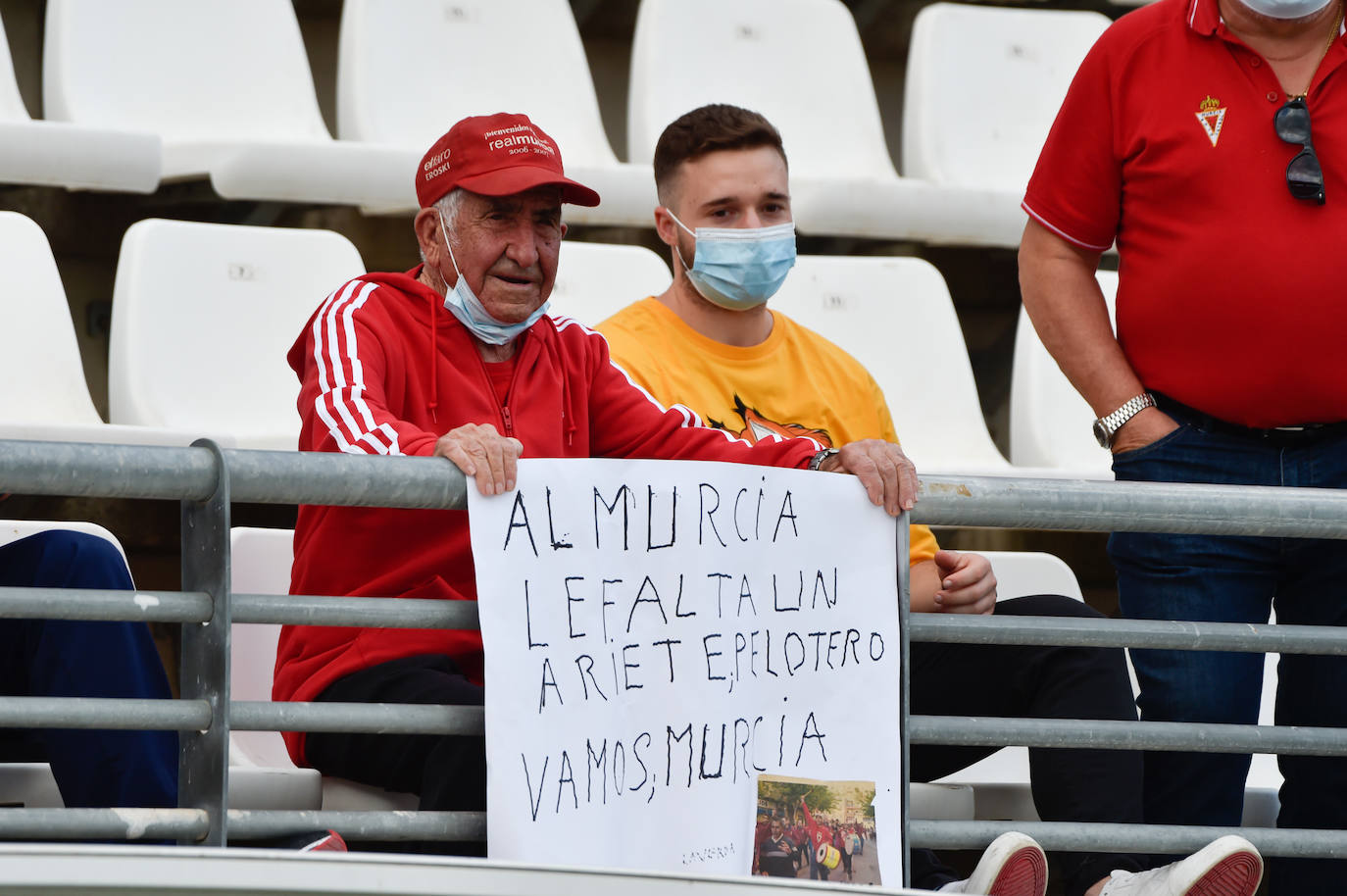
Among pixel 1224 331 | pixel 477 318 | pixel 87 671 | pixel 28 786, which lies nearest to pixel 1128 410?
pixel 1224 331

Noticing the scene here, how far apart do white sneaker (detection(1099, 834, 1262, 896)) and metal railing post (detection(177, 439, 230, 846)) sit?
→ 1.05 m

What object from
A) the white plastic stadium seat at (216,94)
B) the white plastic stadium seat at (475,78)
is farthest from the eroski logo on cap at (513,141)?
the white plastic stadium seat at (475,78)

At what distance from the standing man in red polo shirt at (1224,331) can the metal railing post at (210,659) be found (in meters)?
1.25

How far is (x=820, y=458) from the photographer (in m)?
2.39

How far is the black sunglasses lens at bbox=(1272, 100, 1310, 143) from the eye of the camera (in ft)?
8.18

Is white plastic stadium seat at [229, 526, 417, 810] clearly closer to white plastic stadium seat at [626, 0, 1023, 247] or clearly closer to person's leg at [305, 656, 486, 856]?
person's leg at [305, 656, 486, 856]

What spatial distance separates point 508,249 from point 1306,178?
1078 millimetres

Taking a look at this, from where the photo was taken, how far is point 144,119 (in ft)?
13.7

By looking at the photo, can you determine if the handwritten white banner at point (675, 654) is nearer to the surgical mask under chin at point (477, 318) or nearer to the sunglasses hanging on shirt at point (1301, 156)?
the surgical mask under chin at point (477, 318)

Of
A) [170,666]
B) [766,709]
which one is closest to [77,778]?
[766,709]

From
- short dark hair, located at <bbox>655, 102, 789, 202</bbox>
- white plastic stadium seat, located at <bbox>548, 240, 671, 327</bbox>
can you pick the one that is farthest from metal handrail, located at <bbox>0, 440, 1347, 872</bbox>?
white plastic stadium seat, located at <bbox>548, 240, 671, 327</bbox>

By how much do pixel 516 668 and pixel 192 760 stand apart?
337mm

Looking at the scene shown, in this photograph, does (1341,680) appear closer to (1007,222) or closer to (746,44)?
(1007,222)

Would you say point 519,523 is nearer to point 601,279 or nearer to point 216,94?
point 601,279
